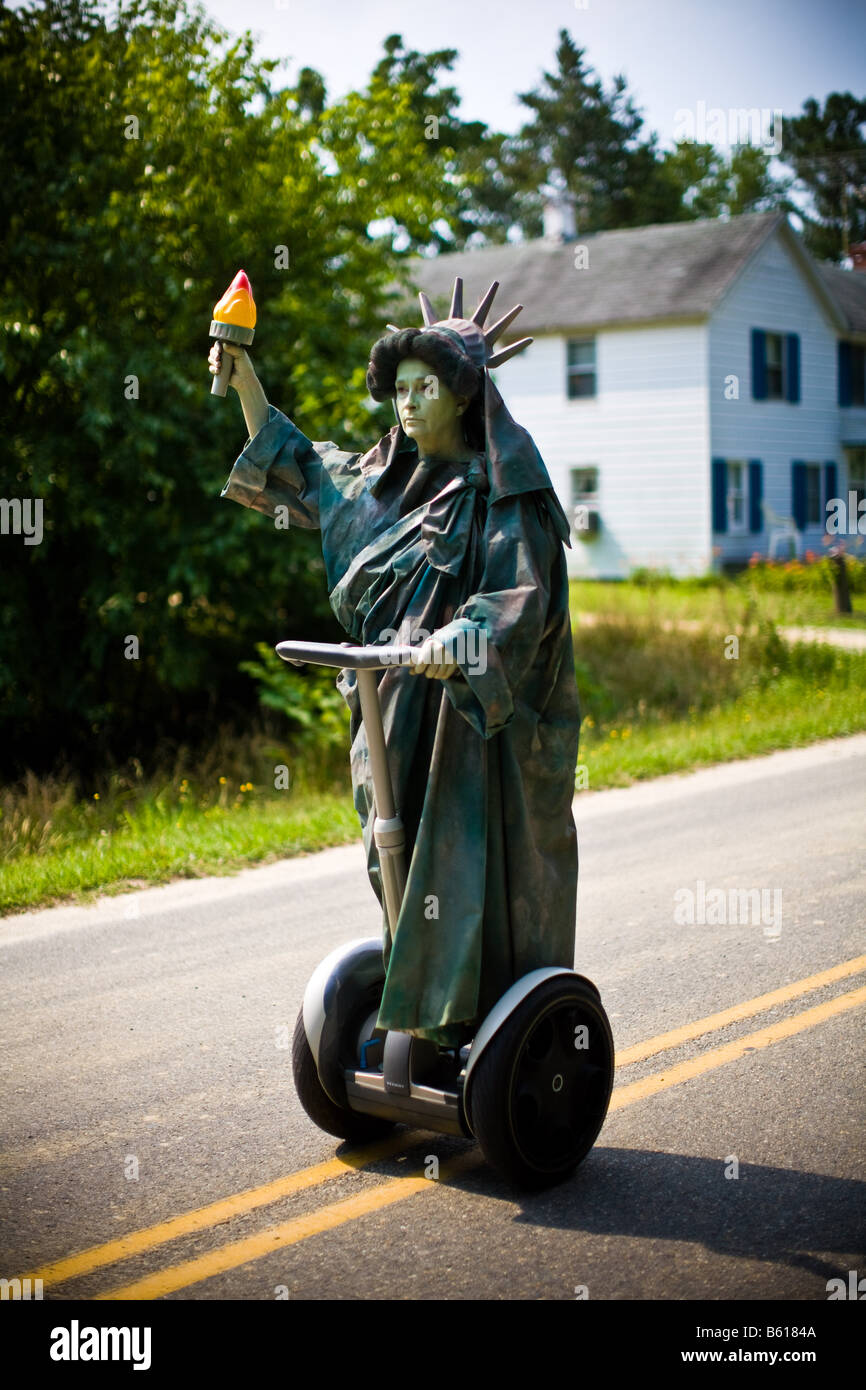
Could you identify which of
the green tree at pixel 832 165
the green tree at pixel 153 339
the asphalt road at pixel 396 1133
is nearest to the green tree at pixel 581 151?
the green tree at pixel 832 165

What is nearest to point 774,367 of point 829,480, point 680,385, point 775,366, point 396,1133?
point 775,366

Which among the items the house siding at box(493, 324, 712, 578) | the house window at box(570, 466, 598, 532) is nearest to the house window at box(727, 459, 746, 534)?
the house siding at box(493, 324, 712, 578)

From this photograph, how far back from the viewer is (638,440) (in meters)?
27.7

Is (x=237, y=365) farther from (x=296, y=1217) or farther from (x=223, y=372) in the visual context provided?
(x=296, y=1217)

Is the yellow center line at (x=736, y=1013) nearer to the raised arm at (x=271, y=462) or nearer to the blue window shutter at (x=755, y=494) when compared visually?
the raised arm at (x=271, y=462)

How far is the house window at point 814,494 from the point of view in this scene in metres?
29.9

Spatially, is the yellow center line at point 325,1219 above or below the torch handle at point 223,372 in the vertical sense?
below

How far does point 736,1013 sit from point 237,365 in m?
3.01

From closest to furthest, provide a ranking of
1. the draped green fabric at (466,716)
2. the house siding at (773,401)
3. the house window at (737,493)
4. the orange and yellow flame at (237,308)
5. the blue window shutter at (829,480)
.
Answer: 1. the draped green fabric at (466,716)
2. the orange and yellow flame at (237,308)
3. the house siding at (773,401)
4. the house window at (737,493)
5. the blue window shutter at (829,480)

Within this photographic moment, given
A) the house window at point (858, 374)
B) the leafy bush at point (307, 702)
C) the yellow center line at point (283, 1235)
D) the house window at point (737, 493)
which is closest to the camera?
the yellow center line at point (283, 1235)

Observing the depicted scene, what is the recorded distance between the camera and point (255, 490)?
4.03 metres

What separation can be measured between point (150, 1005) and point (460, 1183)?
2.00m

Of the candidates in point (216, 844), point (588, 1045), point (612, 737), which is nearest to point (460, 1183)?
point (588, 1045)

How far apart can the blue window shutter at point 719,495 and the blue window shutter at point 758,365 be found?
2139 millimetres
